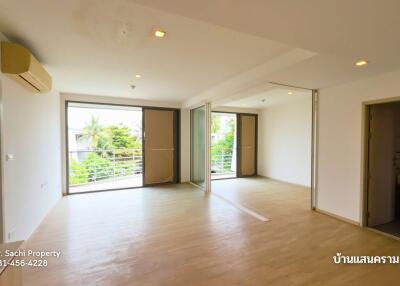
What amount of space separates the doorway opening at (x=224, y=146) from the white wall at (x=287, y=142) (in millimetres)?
963

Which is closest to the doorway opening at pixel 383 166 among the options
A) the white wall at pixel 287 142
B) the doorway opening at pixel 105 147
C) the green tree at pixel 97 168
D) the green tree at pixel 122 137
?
the white wall at pixel 287 142

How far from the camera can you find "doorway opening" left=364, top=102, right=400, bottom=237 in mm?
3236

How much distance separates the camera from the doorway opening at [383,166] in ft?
10.6

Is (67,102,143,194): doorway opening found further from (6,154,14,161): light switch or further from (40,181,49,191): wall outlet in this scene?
(6,154,14,161): light switch

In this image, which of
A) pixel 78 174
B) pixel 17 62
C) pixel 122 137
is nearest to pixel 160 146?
pixel 78 174

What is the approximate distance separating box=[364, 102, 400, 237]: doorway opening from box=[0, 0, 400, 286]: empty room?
1.2 inches

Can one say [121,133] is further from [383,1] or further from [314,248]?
[383,1]

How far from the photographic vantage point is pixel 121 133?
8.84m

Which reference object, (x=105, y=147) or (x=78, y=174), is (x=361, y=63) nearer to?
(x=78, y=174)

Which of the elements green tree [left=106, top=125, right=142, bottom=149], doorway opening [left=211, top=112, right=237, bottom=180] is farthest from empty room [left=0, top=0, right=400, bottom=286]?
green tree [left=106, top=125, right=142, bottom=149]

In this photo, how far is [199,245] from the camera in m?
2.66

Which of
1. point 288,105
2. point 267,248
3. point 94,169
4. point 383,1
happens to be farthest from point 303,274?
point 94,169

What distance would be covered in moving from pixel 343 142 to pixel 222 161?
179 inches

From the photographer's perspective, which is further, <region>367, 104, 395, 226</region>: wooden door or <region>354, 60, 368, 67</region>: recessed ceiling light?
<region>367, 104, 395, 226</region>: wooden door
